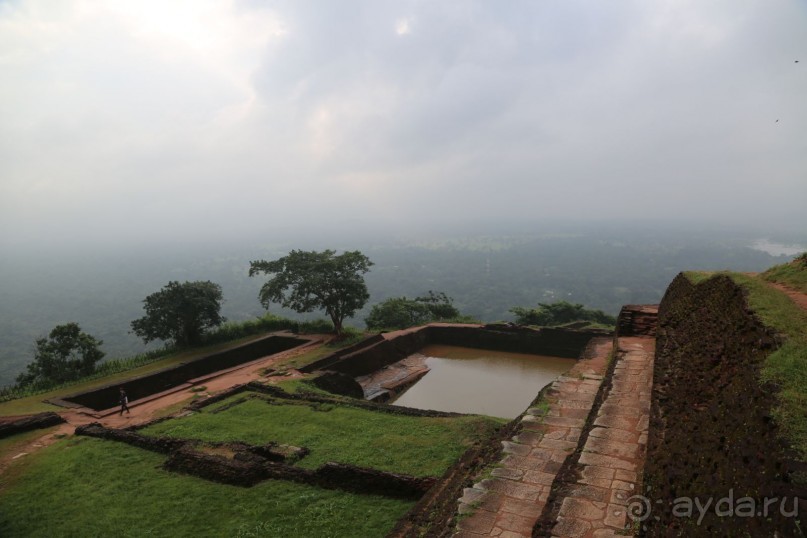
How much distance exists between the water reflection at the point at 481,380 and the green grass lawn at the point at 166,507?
25.8 ft

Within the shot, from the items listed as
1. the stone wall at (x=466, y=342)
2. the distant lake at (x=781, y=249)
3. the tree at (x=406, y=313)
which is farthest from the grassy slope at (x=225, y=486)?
the distant lake at (x=781, y=249)

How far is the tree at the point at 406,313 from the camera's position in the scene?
24.4 m

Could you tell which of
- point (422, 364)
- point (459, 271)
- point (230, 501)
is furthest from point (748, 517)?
point (459, 271)

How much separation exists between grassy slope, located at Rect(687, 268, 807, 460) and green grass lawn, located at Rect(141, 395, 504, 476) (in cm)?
511

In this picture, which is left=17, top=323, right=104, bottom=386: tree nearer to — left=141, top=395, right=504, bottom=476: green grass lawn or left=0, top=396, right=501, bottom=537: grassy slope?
left=0, top=396, right=501, bottom=537: grassy slope

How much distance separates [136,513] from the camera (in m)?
6.97

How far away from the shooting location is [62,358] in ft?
55.1

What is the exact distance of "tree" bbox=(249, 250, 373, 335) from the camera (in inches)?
789

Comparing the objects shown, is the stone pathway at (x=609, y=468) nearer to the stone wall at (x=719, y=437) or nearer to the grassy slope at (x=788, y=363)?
the stone wall at (x=719, y=437)

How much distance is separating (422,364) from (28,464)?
13196 millimetres

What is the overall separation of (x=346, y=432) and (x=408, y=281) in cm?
10305

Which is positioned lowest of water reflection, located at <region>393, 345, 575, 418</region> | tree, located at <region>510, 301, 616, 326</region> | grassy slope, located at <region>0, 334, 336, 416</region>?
water reflection, located at <region>393, 345, 575, 418</region>

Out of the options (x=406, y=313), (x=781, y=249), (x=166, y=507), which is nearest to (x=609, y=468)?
(x=166, y=507)

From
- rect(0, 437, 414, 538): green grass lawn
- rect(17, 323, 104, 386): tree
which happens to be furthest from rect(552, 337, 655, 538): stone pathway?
rect(17, 323, 104, 386): tree
